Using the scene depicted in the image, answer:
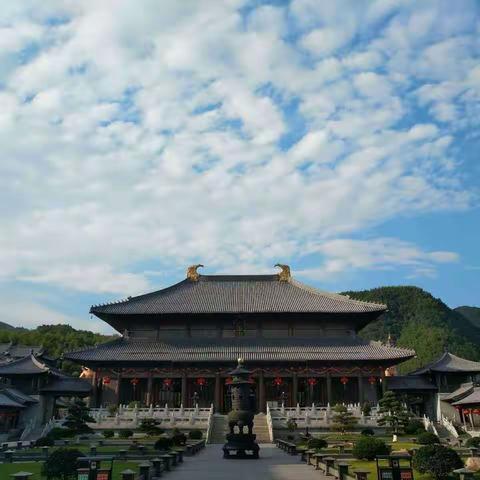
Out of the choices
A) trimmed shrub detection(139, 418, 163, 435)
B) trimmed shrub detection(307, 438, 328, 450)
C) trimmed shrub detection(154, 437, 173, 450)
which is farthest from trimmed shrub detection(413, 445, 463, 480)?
trimmed shrub detection(139, 418, 163, 435)

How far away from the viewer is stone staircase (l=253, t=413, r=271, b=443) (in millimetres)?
38250

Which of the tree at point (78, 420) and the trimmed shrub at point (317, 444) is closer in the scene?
the trimmed shrub at point (317, 444)

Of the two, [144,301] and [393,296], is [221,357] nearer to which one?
[144,301]

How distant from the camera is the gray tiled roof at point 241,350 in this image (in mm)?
A: 48469

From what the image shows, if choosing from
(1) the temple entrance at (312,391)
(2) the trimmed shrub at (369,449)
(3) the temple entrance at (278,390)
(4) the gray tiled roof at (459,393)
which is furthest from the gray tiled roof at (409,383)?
(2) the trimmed shrub at (369,449)

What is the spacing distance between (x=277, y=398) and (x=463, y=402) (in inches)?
644

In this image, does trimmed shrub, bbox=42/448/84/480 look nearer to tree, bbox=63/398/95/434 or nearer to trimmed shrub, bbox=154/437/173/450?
trimmed shrub, bbox=154/437/173/450

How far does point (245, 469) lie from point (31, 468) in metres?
9.73

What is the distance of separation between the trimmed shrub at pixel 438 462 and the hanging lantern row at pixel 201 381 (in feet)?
108

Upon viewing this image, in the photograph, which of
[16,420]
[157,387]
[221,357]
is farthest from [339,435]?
[16,420]

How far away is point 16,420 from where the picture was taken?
45.1 metres

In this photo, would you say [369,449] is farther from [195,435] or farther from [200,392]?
[200,392]

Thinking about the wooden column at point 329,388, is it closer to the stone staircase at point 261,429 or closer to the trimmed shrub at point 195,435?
the stone staircase at point 261,429

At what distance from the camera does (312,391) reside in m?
49.8
